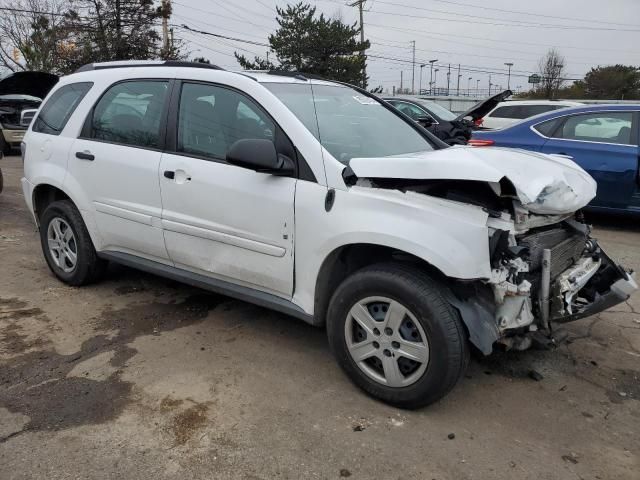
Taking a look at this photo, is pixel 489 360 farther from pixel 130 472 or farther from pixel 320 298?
pixel 130 472

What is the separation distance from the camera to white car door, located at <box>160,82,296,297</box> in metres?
3.27

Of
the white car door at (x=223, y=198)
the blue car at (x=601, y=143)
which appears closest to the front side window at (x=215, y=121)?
the white car door at (x=223, y=198)

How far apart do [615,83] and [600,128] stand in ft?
150

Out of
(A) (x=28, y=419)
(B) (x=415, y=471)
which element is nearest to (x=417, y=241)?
(B) (x=415, y=471)

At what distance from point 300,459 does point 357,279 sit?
0.95 metres

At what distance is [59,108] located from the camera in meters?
4.66

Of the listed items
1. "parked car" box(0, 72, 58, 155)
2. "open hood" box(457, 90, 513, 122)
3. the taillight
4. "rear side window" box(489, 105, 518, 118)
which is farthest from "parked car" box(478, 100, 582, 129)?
"parked car" box(0, 72, 58, 155)

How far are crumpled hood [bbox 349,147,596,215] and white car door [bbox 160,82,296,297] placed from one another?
60 cm

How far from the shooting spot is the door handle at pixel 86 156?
4212mm

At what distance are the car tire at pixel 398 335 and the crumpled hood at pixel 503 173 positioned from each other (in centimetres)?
51

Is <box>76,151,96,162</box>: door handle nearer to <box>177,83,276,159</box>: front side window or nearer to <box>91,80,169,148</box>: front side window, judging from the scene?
<box>91,80,169,148</box>: front side window

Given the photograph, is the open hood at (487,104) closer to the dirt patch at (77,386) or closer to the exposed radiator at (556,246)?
the exposed radiator at (556,246)

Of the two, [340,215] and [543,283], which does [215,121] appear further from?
[543,283]

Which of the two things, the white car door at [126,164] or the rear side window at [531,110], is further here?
the rear side window at [531,110]
